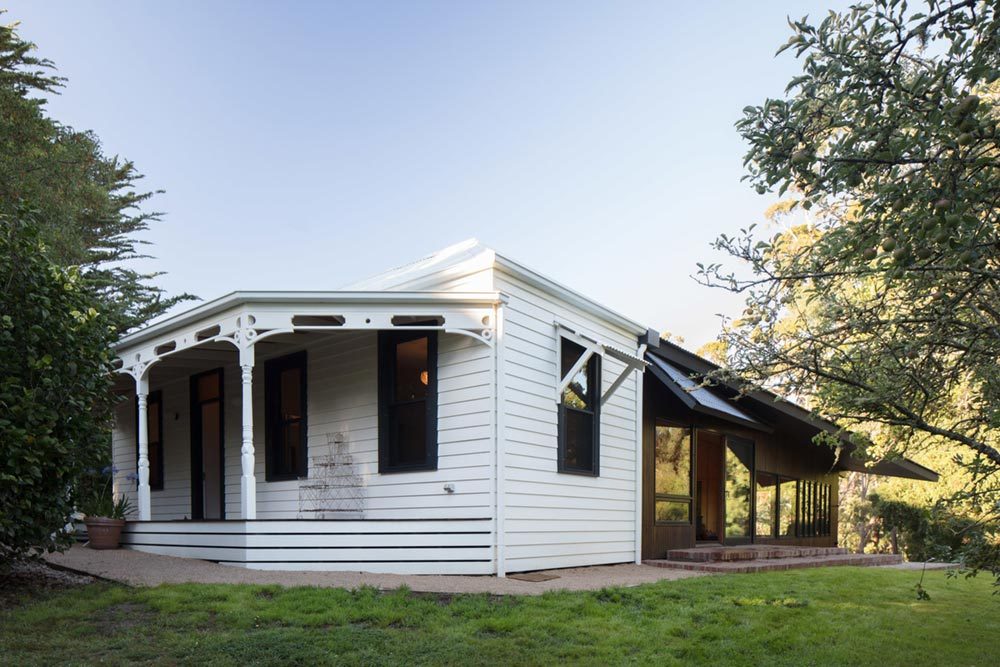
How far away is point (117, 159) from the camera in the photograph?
92.4 ft

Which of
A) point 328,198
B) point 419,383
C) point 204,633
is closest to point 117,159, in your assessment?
point 328,198

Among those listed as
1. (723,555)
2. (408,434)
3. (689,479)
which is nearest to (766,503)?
Answer: (689,479)

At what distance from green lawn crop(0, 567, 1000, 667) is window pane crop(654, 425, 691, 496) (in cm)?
441

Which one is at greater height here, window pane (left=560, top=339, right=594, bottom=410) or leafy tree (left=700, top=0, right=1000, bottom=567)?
leafy tree (left=700, top=0, right=1000, bottom=567)

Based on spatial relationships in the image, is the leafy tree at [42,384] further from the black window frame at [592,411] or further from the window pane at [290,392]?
the black window frame at [592,411]

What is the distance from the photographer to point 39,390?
6.56 meters

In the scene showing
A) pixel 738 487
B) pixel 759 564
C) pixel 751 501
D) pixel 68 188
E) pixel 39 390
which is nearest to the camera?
pixel 39 390

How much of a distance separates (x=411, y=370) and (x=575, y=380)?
2.13 metres

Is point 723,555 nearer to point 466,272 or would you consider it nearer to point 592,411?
point 592,411

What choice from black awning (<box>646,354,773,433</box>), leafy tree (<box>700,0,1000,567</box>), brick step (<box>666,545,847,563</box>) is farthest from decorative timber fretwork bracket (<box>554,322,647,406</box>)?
leafy tree (<box>700,0,1000,567</box>)

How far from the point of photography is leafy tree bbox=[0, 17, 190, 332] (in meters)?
15.8

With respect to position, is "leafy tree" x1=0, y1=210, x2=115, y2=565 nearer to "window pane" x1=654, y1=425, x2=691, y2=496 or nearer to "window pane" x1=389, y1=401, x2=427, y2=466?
"window pane" x1=389, y1=401, x2=427, y2=466

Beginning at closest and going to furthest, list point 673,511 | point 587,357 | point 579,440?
point 587,357
point 579,440
point 673,511

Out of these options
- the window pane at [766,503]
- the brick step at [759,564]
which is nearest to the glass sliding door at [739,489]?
the window pane at [766,503]
